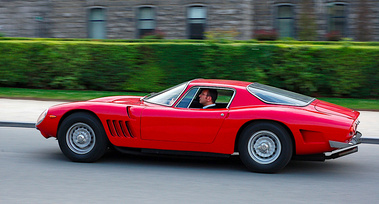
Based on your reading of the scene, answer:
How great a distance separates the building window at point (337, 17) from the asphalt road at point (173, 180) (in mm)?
14610

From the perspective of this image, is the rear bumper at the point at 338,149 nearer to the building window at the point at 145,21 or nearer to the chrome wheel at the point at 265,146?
the chrome wheel at the point at 265,146

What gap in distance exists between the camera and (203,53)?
47.8 ft

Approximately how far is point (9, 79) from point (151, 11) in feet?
27.7

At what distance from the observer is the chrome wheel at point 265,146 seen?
6293 millimetres

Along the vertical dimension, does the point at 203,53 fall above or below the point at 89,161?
above

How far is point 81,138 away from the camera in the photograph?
673 cm

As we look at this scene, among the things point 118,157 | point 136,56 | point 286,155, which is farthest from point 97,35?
point 286,155

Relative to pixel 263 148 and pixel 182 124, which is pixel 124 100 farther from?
pixel 263 148

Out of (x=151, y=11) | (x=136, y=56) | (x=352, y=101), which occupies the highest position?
(x=151, y=11)

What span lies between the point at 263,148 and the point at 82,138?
2.44 meters

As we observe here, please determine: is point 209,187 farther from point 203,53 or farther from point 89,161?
point 203,53

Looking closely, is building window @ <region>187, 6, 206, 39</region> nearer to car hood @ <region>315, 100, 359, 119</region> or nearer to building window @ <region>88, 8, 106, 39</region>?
building window @ <region>88, 8, 106, 39</region>

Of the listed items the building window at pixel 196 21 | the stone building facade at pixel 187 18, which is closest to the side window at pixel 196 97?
the stone building facade at pixel 187 18

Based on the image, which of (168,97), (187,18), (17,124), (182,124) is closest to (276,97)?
(182,124)
